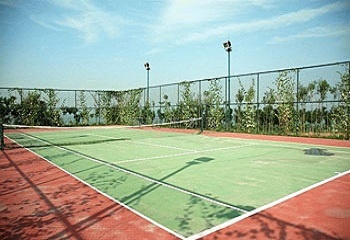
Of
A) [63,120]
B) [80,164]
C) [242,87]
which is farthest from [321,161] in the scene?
[63,120]

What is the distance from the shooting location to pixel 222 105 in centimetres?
1920

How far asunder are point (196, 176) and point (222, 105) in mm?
13245

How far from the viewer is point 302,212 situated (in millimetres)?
4188

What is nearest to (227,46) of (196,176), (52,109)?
(196,176)

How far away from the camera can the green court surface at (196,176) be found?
4285mm

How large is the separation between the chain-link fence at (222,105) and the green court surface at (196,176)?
4810 millimetres

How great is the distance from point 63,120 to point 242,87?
1640 centimetres

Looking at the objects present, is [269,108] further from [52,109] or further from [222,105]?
[52,109]

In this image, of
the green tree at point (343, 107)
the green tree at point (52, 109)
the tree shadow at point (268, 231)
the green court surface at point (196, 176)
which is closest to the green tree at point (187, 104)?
the green tree at point (343, 107)

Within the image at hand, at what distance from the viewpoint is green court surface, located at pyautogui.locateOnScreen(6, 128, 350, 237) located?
169 inches

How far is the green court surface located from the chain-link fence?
481cm

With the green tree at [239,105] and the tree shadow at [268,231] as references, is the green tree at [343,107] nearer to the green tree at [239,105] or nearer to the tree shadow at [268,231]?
the green tree at [239,105]

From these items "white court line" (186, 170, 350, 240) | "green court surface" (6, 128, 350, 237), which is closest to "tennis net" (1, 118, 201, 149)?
"green court surface" (6, 128, 350, 237)

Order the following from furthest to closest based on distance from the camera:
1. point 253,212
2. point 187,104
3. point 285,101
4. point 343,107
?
point 187,104
point 285,101
point 343,107
point 253,212
